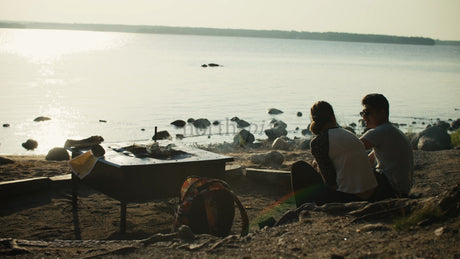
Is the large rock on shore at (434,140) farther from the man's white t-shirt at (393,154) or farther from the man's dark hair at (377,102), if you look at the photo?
the man's dark hair at (377,102)

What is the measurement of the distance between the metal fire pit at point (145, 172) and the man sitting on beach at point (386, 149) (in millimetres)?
1858

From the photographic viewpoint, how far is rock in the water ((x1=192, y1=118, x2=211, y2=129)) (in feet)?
59.7

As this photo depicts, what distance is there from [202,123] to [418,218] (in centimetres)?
1426

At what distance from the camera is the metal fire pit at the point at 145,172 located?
5.82m

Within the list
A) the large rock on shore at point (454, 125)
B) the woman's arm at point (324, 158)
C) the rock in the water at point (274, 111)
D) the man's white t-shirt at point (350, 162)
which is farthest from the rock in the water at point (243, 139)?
the man's white t-shirt at point (350, 162)

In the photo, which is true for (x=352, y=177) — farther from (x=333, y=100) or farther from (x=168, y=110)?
(x=333, y=100)

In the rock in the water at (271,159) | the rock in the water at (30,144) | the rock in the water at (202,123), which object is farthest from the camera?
the rock in the water at (202,123)

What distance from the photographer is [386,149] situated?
5.38 metres

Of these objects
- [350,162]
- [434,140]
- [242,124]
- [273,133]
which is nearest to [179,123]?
[242,124]

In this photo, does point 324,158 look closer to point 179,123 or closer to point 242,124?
point 179,123

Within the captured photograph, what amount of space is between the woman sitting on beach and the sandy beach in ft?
0.88

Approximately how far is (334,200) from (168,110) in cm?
1720

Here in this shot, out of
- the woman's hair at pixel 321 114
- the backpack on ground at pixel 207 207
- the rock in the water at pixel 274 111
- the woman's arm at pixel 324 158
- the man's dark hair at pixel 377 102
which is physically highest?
the man's dark hair at pixel 377 102

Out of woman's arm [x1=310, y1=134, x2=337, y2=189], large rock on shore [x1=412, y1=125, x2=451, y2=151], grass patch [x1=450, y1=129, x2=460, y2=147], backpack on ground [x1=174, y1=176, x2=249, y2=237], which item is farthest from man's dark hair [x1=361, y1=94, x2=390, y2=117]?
grass patch [x1=450, y1=129, x2=460, y2=147]
